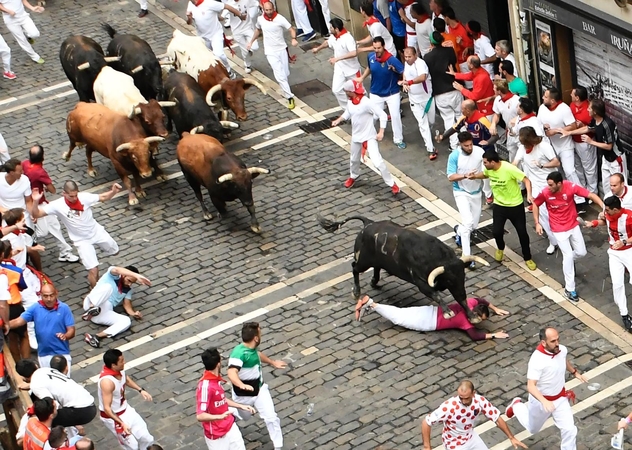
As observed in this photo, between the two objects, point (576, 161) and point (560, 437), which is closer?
point (560, 437)

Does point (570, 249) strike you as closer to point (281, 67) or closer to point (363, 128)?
point (363, 128)

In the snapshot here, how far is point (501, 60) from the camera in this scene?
19406mm

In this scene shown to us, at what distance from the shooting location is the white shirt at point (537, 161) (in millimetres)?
17141

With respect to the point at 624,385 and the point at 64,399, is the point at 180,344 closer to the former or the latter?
the point at 64,399

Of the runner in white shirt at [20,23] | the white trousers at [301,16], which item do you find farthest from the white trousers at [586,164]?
the runner in white shirt at [20,23]

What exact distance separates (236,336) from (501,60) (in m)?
6.40

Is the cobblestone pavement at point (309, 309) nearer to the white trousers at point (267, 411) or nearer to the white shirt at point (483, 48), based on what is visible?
the white trousers at point (267, 411)

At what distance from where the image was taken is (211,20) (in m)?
23.9

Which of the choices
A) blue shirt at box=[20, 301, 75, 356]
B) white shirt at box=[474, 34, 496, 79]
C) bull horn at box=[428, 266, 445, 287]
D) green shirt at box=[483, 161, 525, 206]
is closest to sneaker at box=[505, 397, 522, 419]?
bull horn at box=[428, 266, 445, 287]

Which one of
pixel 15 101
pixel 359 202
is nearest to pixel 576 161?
pixel 359 202

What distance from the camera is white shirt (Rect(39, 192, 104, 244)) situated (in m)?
17.6

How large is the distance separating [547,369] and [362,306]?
149 inches

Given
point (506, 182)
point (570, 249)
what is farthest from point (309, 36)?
point (570, 249)

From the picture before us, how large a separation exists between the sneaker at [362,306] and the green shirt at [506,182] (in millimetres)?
2402
